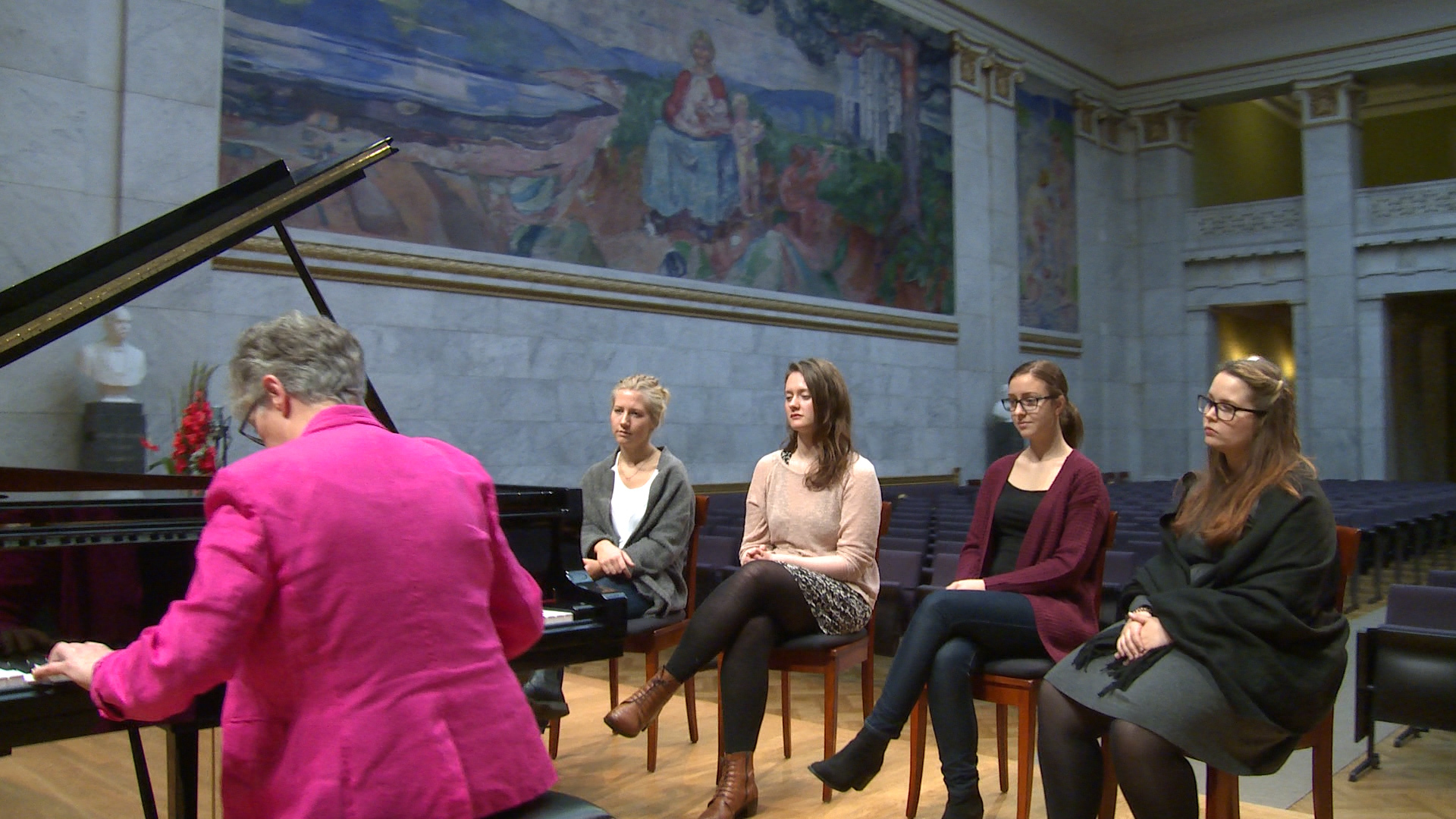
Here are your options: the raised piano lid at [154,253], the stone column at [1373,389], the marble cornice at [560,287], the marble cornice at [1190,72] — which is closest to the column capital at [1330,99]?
the marble cornice at [1190,72]

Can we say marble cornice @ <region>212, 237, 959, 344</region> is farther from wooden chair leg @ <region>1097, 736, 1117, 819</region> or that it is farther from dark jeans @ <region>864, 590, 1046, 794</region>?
wooden chair leg @ <region>1097, 736, 1117, 819</region>

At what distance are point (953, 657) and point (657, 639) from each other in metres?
1.23

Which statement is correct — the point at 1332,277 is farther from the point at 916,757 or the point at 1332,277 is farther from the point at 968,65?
the point at 916,757

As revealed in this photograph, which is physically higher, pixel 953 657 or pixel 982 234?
pixel 982 234

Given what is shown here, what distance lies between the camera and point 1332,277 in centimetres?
1705

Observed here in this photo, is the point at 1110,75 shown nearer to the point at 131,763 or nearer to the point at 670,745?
the point at 670,745

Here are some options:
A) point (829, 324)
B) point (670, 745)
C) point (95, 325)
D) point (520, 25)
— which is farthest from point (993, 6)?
point (670, 745)

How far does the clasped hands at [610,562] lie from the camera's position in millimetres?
4102

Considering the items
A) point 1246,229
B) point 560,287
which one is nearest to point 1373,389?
point 1246,229

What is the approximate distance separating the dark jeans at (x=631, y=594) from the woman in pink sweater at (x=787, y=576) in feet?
1.45

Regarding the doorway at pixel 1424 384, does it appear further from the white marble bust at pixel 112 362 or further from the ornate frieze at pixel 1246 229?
the white marble bust at pixel 112 362

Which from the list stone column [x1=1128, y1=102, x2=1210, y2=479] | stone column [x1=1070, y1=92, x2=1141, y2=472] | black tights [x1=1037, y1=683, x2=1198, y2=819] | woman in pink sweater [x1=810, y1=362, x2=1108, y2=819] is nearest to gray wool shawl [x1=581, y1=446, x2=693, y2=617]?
woman in pink sweater [x1=810, y1=362, x2=1108, y2=819]

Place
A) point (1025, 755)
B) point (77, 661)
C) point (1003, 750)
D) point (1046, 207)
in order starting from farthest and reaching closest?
point (1046, 207), point (1003, 750), point (1025, 755), point (77, 661)

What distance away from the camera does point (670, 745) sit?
4.49 m
